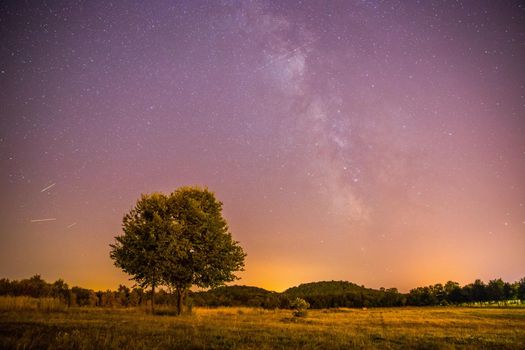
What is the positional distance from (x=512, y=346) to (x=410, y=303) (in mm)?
139296

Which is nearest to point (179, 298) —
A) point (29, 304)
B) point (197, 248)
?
point (197, 248)

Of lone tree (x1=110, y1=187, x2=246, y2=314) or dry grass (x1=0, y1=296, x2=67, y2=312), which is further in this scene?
lone tree (x1=110, y1=187, x2=246, y2=314)

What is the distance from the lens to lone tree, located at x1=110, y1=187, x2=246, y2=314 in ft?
95.0

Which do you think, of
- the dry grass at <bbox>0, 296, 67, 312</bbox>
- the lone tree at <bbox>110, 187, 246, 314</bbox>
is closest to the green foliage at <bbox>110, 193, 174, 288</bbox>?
the lone tree at <bbox>110, 187, 246, 314</bbox>

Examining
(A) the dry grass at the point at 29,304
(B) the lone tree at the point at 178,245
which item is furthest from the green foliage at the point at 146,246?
(A) the dry grass at the point at 29,304

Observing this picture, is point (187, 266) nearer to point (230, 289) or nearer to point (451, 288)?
point (230, 289)

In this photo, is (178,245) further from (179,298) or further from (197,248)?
(179,298)

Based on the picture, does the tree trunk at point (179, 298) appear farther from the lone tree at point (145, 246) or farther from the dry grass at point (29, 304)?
the dry grass at point (29, 304)

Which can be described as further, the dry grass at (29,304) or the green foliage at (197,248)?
the green foliage at (197,248)

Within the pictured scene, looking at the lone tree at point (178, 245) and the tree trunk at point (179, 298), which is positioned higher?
the lone tree at point (178, 245)

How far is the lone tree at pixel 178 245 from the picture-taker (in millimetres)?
28953

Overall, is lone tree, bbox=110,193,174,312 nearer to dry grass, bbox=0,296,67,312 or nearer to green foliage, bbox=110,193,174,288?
green foliage, bbox=110,193,174,288

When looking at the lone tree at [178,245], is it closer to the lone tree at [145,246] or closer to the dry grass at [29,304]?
the lone tree at [145,246]

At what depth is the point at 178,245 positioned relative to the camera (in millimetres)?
28625
